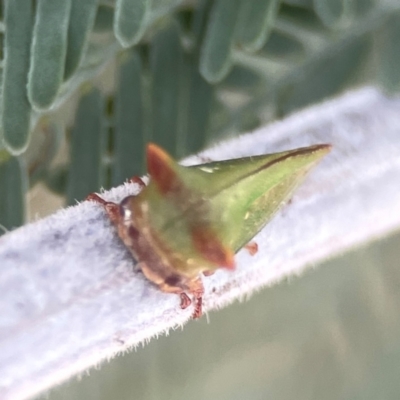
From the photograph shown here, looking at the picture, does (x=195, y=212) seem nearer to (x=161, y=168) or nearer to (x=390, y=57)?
(x=161, y=168)

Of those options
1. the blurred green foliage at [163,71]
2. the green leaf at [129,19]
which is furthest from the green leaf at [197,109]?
the green leaf at [129,19]

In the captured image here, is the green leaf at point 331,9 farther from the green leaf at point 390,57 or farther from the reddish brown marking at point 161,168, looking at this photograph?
the reddish brown marking at point 161,168

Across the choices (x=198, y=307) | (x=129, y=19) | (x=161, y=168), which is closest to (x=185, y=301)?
(x=198, y=307)

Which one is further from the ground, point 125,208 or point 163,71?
point 163,71

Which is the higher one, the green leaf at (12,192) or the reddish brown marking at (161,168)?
the green leaf at (12,192)

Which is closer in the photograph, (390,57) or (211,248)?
(211,248)

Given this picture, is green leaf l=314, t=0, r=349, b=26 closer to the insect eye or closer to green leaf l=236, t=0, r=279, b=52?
green leaf l=236, t=0, r=279, b=52

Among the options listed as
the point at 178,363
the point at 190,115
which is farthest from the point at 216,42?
the point at 178,363
